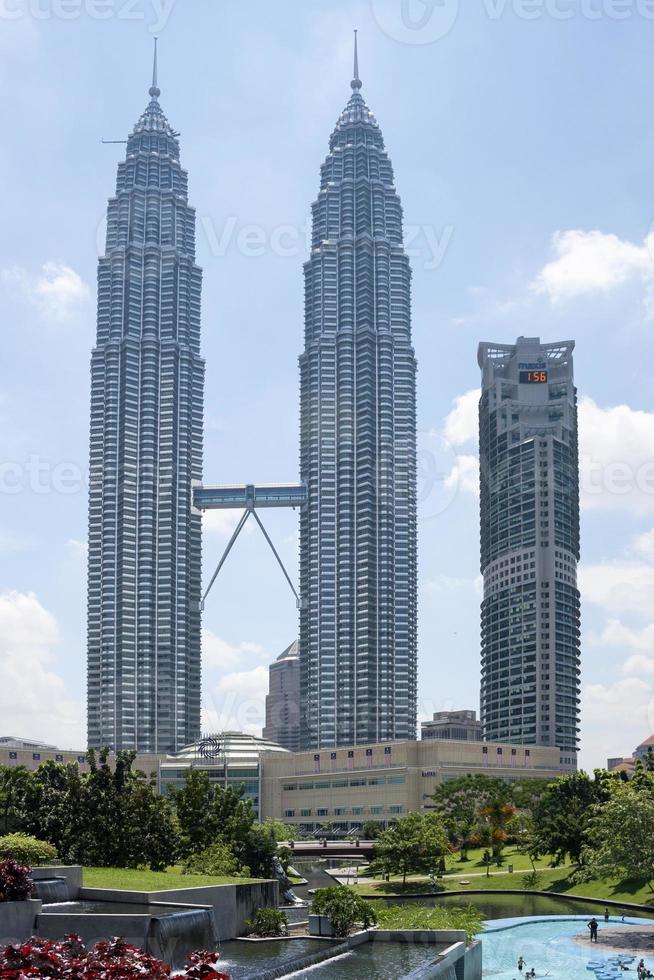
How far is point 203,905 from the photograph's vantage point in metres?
54.7

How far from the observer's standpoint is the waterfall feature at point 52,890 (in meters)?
54.9

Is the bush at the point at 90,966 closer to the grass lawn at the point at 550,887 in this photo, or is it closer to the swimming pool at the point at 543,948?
the swimming pool at the point at 543,948

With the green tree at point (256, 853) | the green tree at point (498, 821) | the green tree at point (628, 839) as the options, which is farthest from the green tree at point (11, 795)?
the green tree at point (498, 821)

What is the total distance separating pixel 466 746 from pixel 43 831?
12741 centimetres

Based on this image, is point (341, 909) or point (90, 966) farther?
point (341, 909)

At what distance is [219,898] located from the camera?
2269 inches

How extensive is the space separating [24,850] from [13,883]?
48.6 ft

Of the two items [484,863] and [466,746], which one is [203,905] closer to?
[484,863]

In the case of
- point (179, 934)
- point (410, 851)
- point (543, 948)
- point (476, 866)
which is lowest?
point (476, 866)

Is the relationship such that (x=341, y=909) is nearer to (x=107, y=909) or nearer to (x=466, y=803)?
(x=107, y=909)

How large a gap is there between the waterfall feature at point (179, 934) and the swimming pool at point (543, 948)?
2194 centimetres

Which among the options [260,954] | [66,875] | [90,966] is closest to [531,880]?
[260,954]

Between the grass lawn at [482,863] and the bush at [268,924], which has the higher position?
the bush at [268,924]

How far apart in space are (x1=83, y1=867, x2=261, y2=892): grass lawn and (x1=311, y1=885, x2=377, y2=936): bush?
20.5 feet
